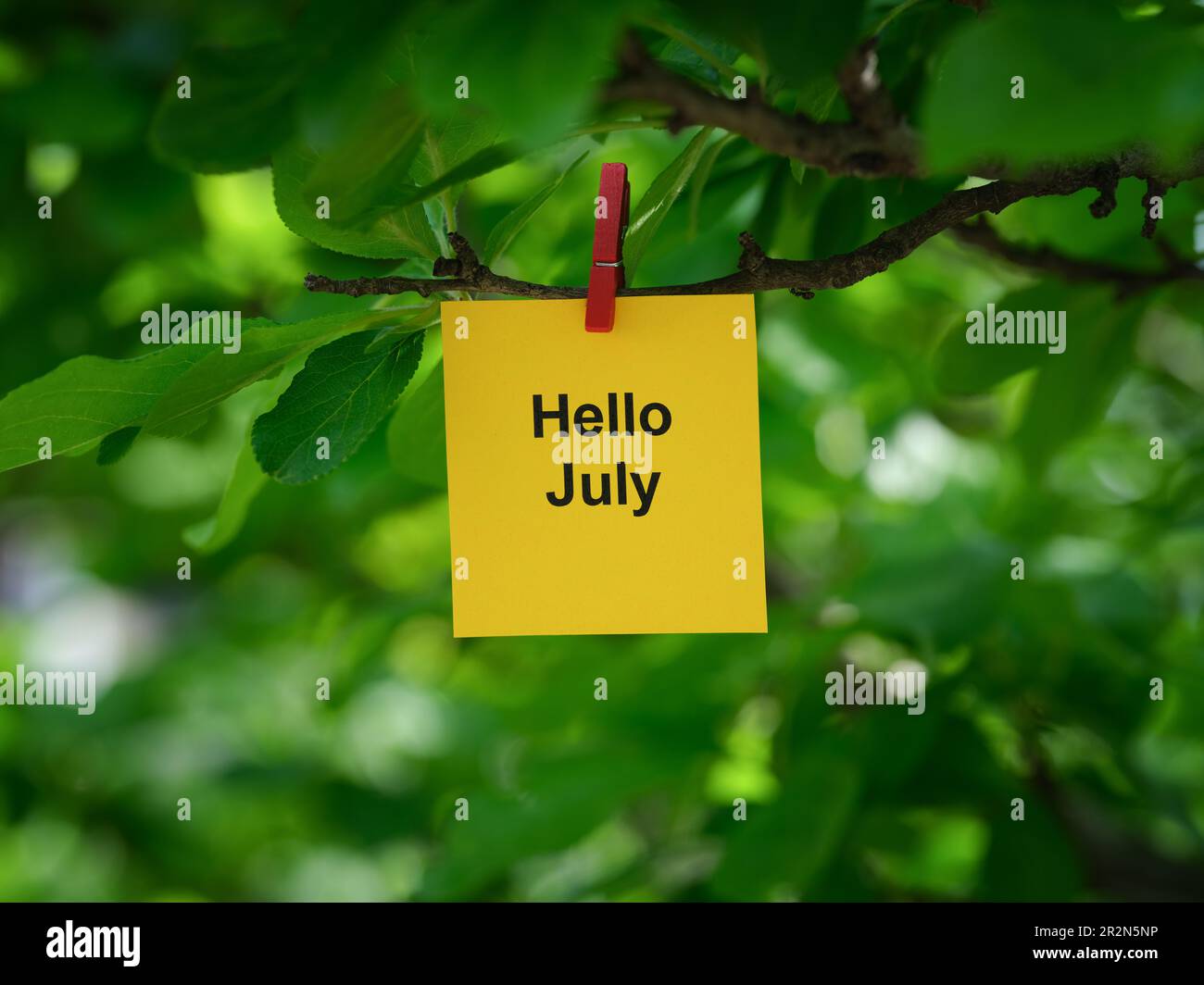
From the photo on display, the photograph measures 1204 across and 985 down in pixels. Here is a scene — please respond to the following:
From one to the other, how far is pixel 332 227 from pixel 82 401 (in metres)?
0.09

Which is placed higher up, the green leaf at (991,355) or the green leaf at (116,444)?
the green leaf at (991,355)

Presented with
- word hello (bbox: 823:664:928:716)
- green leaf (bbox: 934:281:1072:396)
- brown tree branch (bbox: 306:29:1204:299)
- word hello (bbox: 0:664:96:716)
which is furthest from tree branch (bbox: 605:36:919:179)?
word hello (bbox: 0:664:96:716)

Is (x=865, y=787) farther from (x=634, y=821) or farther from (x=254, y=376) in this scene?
(x=634, y=821)

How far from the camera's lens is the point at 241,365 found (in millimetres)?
317

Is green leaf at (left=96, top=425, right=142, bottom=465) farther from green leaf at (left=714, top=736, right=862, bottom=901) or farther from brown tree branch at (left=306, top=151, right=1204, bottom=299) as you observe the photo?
green leaf at (left=714, top=736, right=862, bottom=901)

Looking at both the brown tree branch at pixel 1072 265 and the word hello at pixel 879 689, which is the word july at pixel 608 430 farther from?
the word hello at pixel 879 689

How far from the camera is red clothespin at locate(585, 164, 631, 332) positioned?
1.12ft

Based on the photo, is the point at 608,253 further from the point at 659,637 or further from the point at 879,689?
the point at 659,637

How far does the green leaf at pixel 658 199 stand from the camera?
332 mm

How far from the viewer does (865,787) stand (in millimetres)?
574

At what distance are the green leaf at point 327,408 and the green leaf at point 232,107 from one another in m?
0.08
